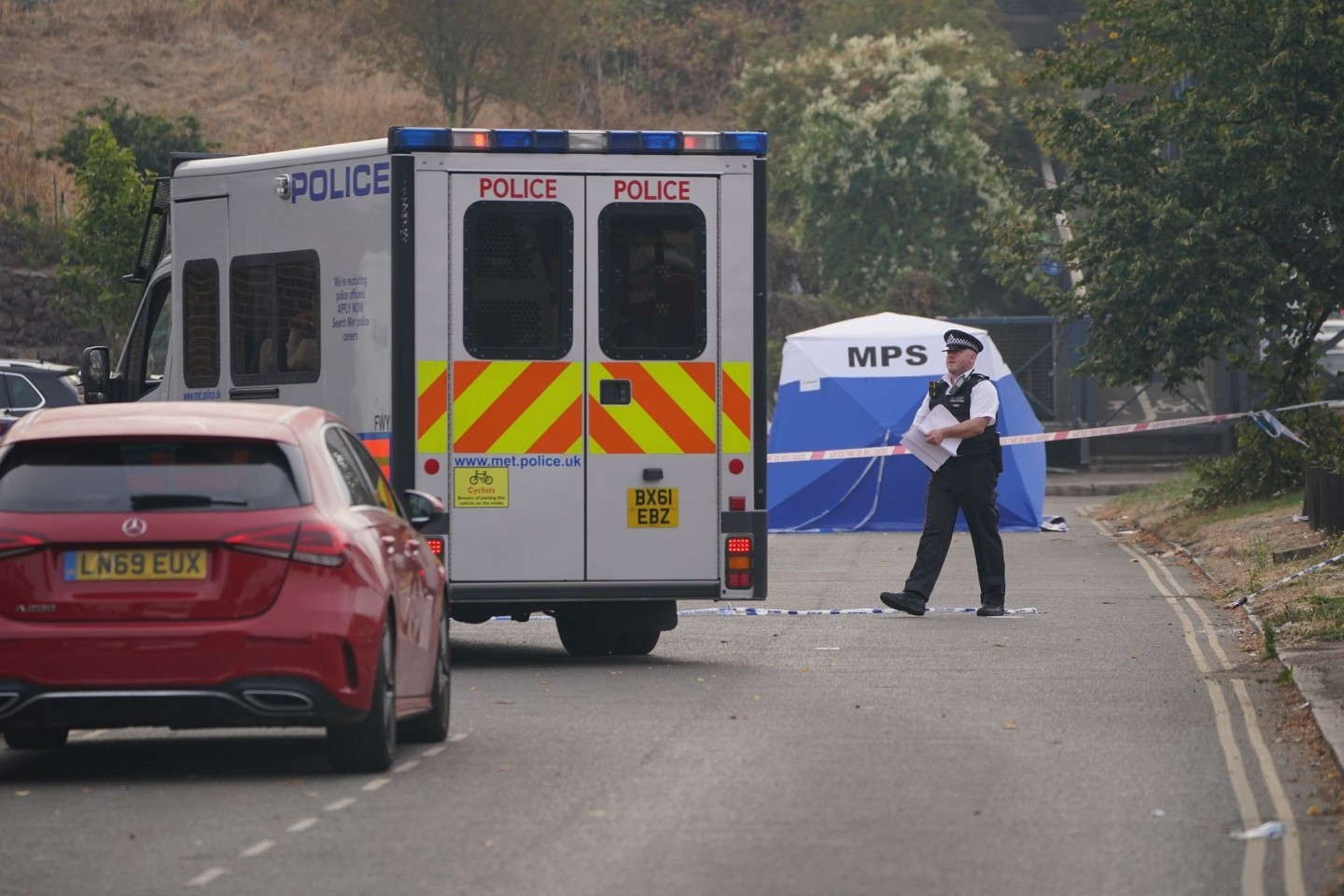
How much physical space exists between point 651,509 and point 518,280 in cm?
144

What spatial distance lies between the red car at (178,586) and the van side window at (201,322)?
207 inches

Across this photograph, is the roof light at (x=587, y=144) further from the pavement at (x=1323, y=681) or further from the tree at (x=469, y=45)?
the tree at (x=469, y=45)

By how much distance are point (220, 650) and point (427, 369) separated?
14.8 ft

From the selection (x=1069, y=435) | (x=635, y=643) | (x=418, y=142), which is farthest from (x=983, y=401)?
(x=1069, y=435)

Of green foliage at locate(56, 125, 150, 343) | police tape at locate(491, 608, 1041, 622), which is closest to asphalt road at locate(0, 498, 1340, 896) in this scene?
police tape at locate(491, 608, 1041, 622)

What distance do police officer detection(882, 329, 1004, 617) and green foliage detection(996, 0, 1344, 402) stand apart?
29.0 feet

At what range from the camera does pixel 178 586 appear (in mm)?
8688

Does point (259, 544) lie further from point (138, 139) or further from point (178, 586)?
point (138, 139)

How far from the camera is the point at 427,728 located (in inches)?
396

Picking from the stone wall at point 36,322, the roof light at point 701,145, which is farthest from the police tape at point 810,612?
the stone wall at point 36,322

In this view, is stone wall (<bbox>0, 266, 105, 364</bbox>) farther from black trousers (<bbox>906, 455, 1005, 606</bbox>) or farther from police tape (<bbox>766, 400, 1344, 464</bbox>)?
black trousers (<bbox>906, 455, 1005, 606</bbox>)

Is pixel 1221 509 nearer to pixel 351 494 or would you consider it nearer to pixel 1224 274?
pixel 1224 274

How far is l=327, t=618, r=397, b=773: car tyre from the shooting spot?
898 cm

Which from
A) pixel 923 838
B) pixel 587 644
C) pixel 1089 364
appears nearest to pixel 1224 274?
pixel 1089 364
